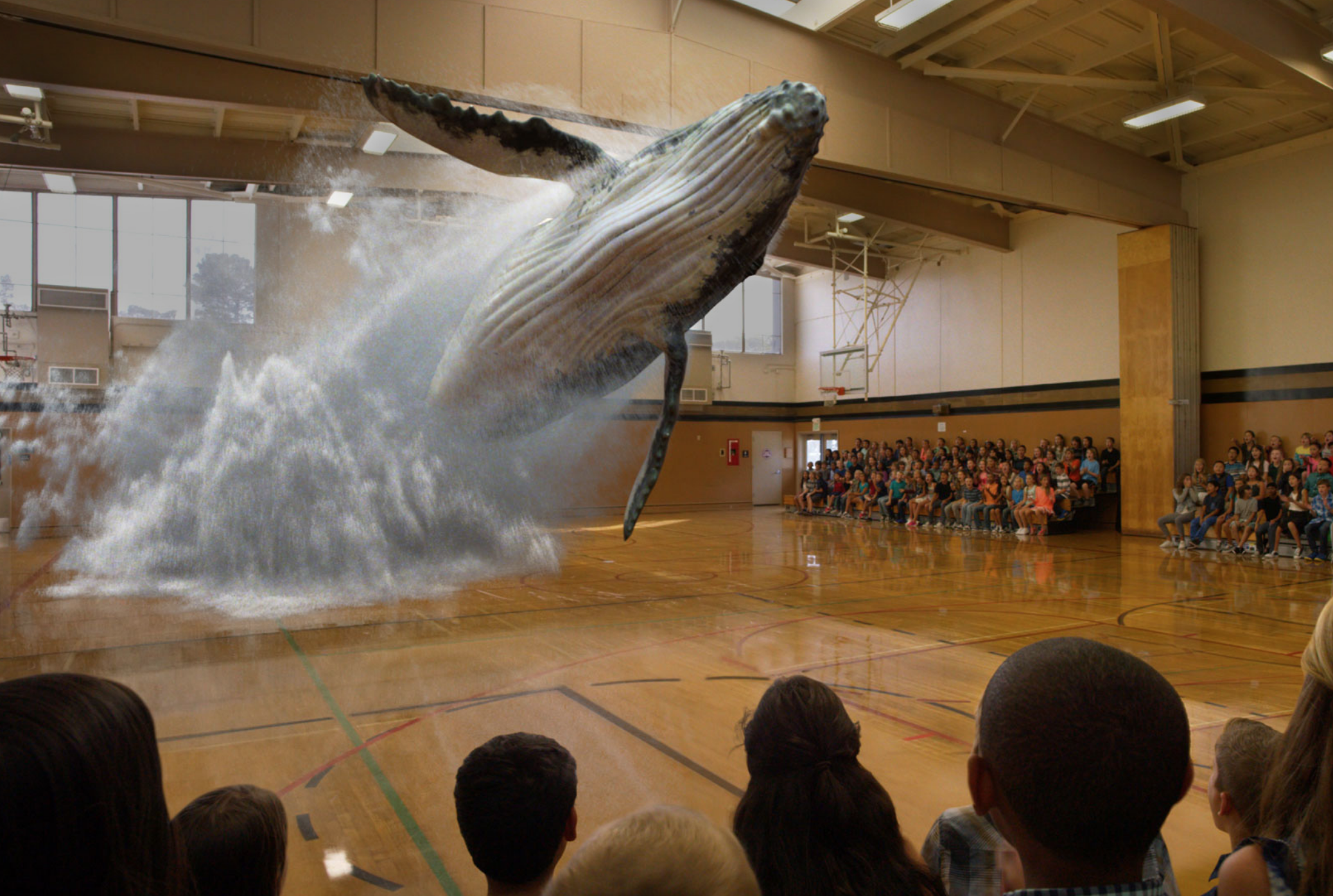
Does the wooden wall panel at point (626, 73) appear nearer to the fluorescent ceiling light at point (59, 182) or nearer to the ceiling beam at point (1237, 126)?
the ceiling beam at point (1237, 126)

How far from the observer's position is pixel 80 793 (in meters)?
0.75

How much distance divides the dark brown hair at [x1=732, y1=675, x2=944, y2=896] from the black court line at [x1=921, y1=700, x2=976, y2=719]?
115 inches

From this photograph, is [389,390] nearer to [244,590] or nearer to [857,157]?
[244,590]

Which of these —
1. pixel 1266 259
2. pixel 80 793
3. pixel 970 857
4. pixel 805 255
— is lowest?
pixel 970 857

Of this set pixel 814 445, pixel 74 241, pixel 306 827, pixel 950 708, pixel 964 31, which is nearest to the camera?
pixel 306 827

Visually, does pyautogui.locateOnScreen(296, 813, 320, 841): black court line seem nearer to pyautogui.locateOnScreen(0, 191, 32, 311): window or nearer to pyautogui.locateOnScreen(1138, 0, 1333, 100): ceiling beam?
pyautogui.locateOnScreen(1138, 0, 1333, 100): ceiling beam

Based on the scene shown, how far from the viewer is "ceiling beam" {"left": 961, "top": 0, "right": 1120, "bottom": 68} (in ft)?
31.9

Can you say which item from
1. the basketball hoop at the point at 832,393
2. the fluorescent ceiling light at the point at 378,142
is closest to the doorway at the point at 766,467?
the basketball hoop at the point at 832,393

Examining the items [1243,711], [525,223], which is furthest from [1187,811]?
[525,223]

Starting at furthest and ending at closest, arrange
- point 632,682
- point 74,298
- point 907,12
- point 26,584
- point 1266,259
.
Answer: point 74,298, point 1266,259, point 907,12, point 26,584, point 632,682

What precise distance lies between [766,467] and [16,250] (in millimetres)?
17052

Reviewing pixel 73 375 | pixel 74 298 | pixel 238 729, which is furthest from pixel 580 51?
pixel 73 375

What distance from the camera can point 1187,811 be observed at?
128 inches

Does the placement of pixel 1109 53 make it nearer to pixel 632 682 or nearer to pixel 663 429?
pixel 632 682
